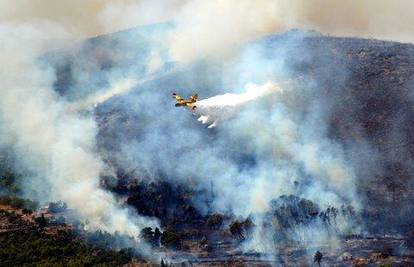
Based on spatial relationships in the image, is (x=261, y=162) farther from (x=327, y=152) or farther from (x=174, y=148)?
(x=174, y=148)

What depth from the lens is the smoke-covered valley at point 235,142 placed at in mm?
96000

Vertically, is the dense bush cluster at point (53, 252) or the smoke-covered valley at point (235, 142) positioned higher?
the smoke-covered valley at point (235, 142)

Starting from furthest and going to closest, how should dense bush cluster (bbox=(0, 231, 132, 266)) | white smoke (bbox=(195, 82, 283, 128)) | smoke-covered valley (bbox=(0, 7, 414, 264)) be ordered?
1. white smoke (bbox=(195, 82, 283, 128))
2. smoke-covered valley (bbox=(0, 7, 414, 264))
3. dense bush cluster (bbox=(0, 231, 132, 266))

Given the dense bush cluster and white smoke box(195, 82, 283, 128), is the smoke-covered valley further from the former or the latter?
the dense bush cluster

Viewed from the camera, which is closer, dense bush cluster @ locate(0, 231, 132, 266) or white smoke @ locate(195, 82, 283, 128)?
dense bush cluster @ locate(0, 231, 132, 266)

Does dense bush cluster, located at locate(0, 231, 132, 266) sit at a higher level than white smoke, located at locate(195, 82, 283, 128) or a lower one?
lower

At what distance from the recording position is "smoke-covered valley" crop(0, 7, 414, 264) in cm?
9600

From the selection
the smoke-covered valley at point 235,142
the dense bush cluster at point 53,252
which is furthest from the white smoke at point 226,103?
the dense bush cluster at point 53,252

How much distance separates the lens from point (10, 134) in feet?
431

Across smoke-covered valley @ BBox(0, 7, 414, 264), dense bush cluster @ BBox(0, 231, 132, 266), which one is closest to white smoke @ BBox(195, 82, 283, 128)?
smoke-covered valley @ BBox(0, 7, 414, 264)

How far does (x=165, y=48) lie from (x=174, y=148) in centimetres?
5586

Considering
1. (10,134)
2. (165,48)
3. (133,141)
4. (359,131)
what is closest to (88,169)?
(133,141)

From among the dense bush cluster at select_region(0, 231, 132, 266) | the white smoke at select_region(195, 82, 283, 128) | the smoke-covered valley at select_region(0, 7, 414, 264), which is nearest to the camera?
the dense bush cluster at select_region(0, 231, 132, 266)

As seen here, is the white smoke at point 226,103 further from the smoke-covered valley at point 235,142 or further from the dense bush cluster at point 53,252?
the dense bush cluster at point 53,252
